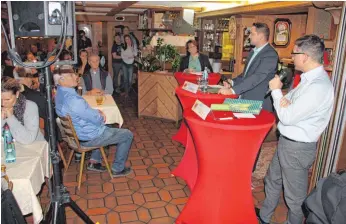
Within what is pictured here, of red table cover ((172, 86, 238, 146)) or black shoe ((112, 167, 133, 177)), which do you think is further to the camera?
black shoe ((112, 167, 133, 177))

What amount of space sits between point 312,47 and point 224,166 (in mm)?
1008

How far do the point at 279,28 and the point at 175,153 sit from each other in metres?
3.43

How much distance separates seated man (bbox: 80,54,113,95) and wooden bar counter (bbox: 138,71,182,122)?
1.06 metres

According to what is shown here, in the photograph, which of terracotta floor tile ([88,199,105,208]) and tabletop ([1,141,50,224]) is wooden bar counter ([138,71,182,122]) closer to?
terracotta floor tile ([88,199,105,208])

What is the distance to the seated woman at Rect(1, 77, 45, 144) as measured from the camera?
2.33 meters

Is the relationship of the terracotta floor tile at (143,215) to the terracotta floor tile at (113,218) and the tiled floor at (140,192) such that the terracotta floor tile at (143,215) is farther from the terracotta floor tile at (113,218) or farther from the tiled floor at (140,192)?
the terracotta floor tile at (113,218)

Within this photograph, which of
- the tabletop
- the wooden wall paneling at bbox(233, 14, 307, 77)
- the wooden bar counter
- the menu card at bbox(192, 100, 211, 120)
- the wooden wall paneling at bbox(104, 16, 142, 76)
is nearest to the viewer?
the tabletop

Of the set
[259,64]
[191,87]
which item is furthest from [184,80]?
[259,64]

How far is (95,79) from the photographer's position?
4578 mm

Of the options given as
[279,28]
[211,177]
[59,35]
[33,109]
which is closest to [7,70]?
[33,109]

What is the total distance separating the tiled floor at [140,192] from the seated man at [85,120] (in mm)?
257

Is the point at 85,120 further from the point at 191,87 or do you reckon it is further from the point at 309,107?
the point at 309,107

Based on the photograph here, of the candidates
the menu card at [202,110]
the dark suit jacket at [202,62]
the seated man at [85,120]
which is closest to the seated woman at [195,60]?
the dark suit jacket at [202,62]

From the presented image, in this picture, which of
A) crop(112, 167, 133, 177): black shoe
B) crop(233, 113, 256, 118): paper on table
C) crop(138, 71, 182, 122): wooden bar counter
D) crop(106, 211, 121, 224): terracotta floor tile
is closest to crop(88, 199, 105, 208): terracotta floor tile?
crop(106, 211, 121, 224): terracotta floor tile
